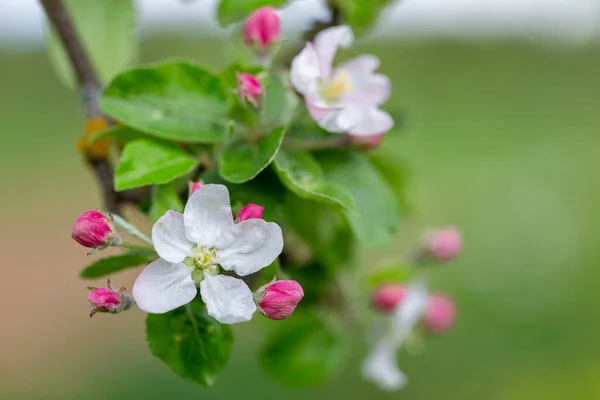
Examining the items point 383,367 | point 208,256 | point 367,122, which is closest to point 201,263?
point 208,256

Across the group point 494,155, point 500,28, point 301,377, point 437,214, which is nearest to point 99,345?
point 437,214

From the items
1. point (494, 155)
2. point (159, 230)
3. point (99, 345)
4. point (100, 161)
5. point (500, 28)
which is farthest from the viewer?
point (500, 28)

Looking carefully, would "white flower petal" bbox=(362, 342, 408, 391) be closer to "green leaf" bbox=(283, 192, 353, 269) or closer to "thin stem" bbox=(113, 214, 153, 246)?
"green leaf" bbox=(283, 192, 353, 269)

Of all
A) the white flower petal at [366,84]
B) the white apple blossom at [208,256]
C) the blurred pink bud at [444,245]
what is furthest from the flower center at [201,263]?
the blurred pink bud at [444,245]

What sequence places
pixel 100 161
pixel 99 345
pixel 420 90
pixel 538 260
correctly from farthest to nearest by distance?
pixel 420 90, pixel 99 345, pixel 538 260, pixel 100 161

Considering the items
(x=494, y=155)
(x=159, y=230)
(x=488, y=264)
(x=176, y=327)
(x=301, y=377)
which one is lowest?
(x=494, y=155)

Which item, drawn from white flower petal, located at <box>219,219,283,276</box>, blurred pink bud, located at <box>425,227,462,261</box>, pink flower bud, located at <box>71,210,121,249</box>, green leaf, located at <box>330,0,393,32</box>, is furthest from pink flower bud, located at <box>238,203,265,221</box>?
blurred pink bud, located at <box>425,227,462,261</box>

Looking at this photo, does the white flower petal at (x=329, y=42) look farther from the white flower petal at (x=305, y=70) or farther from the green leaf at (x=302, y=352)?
the green leaf at (x=302, y=352)

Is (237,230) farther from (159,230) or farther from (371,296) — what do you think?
(371,296)
